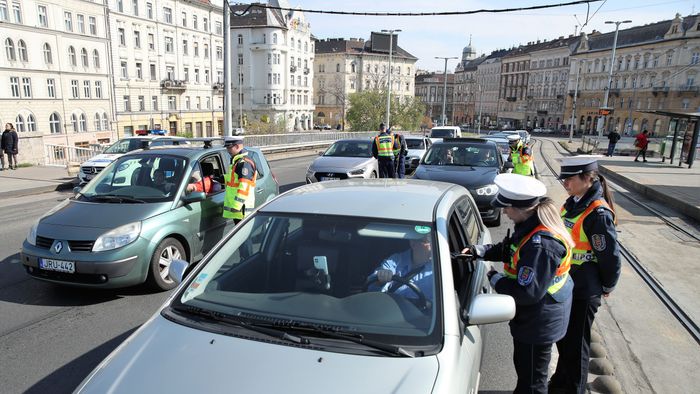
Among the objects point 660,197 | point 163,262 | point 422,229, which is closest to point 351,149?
point 660,197

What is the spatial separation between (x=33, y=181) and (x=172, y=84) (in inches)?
1912

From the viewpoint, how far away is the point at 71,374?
396 centimetres

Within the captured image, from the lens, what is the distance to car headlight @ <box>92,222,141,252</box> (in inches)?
203

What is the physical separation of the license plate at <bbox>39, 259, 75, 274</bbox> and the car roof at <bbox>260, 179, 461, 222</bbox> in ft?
9.72

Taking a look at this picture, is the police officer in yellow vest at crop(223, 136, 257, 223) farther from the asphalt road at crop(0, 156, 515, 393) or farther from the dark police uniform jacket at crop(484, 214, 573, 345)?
the dark police uniform jacket at crop(484, 214, 573, 345)

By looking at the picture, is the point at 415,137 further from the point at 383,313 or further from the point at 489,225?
the point at 383,313

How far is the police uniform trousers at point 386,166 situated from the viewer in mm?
13094

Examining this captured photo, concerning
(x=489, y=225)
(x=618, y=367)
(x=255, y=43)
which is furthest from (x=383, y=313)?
(x=255, y=43)

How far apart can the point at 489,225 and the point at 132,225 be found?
6.81m

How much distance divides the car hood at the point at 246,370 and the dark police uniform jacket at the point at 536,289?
92 centimetres

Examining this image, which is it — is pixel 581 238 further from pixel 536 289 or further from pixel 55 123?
pixel 55 123

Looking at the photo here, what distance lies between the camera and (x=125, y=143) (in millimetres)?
15484

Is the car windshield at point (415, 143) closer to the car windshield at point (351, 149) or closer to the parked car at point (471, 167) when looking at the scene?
the car windshield at point (351, 149)

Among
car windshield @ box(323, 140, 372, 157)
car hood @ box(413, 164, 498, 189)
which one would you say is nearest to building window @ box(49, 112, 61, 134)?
car windshield @ box(323, 140, 372, 157)
